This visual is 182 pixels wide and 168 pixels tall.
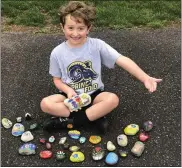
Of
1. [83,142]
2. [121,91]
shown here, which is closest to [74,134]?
[83,142]

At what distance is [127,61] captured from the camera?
320 cm

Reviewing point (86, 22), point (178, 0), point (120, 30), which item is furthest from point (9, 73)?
point (178, 0)

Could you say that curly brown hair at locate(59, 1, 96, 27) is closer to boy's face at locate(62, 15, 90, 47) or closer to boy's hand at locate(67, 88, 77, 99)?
boy's face at locate(62, 15, 90, 47)

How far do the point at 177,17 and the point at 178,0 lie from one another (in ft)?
1.97

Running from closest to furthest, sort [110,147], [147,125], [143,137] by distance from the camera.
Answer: [110,147], [143,137], [147,125]

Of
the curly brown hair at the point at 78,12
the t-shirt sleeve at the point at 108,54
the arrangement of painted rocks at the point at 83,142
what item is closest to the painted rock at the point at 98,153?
the arrangement of painted rocks at the point at 83,142

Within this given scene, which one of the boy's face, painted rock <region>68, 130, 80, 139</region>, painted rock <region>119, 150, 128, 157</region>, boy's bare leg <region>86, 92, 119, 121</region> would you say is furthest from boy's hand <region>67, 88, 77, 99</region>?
painted rock <region>119, 150, 128, 157</region>

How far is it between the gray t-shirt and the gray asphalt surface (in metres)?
0.37

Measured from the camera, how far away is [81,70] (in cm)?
327

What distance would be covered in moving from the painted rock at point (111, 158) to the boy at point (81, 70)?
0.28 m

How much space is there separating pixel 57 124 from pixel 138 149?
0.69 metres

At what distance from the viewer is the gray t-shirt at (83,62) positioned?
128 inches

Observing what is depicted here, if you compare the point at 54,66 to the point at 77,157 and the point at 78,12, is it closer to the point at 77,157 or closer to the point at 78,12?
the point at 78,12

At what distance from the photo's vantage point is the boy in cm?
311
